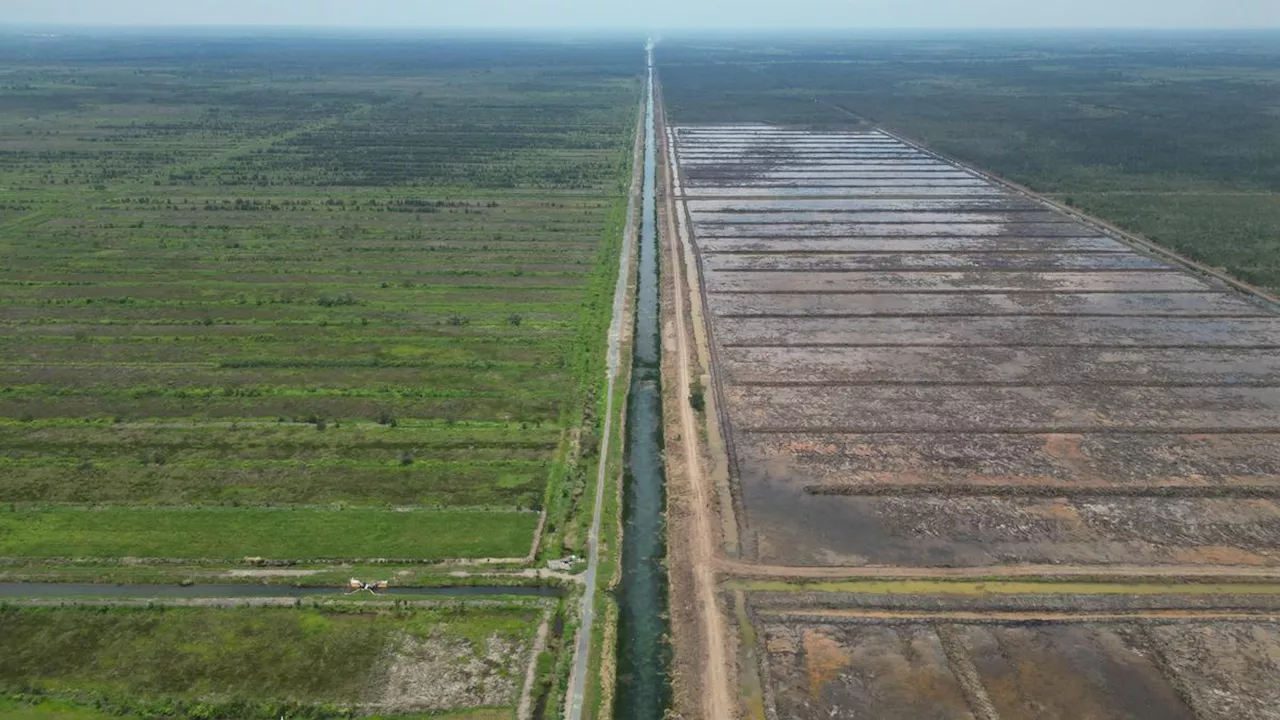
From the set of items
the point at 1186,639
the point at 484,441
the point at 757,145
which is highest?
the point at 757,145

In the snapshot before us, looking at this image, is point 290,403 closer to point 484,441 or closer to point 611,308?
point 484,441

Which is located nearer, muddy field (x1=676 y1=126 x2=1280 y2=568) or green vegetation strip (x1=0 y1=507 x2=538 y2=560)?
green vegetation strip (x1=0 y1=507 x2=538 y2=560)

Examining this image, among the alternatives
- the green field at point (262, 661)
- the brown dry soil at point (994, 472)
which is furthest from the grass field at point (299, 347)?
the brown dry soil at point (994, 472)

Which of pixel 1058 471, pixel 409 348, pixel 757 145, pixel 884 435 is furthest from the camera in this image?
pixel 757 145

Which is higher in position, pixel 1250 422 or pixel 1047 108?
pixel 1047 108

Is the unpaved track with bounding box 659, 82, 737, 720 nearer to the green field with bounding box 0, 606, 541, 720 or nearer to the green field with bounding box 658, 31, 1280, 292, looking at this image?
the green field with bounding box 0, 606, 541, 720

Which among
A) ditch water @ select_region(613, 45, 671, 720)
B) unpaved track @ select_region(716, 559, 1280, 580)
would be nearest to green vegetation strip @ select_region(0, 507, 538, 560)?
ditch water @ select_region(613, 45, 671, 720)

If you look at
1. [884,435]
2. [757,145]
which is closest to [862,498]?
[884,435]
